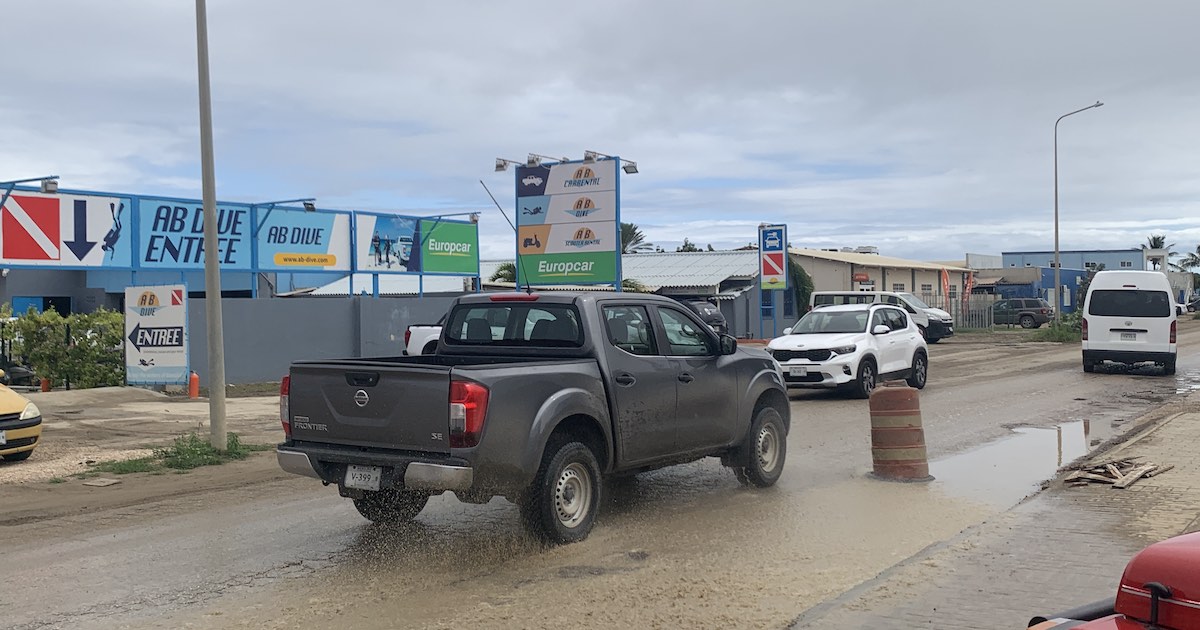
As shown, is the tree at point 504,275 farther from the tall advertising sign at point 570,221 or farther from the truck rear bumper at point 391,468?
the truck rear bumper at point 391,468

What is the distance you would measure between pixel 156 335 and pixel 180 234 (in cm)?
822

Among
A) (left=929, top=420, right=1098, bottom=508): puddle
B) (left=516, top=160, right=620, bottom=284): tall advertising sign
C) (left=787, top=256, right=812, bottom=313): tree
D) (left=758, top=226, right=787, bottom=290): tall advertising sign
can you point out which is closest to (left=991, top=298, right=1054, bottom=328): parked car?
(left=787, top=256, right=812, bottom=313): tree

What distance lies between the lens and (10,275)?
3338cm

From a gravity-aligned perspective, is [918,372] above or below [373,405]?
below

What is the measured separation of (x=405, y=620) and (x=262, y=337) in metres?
19.7

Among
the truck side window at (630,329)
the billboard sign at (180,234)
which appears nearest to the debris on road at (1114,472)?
the truck side window at (630,329)

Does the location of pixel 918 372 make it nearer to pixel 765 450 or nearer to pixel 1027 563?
pixel 765 450

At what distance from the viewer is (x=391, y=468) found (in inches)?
272

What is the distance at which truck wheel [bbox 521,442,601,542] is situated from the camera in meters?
7.13

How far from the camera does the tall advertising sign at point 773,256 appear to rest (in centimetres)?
2997

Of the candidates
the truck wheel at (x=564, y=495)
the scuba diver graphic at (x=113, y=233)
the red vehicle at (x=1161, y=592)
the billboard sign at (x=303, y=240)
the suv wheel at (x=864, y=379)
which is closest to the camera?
the red vehicle at (x=1161, y=592)

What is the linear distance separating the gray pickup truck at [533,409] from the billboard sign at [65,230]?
1849 cm

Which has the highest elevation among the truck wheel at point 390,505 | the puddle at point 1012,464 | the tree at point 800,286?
the tree at point 800,286

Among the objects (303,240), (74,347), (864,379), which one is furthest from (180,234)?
(864,379)
